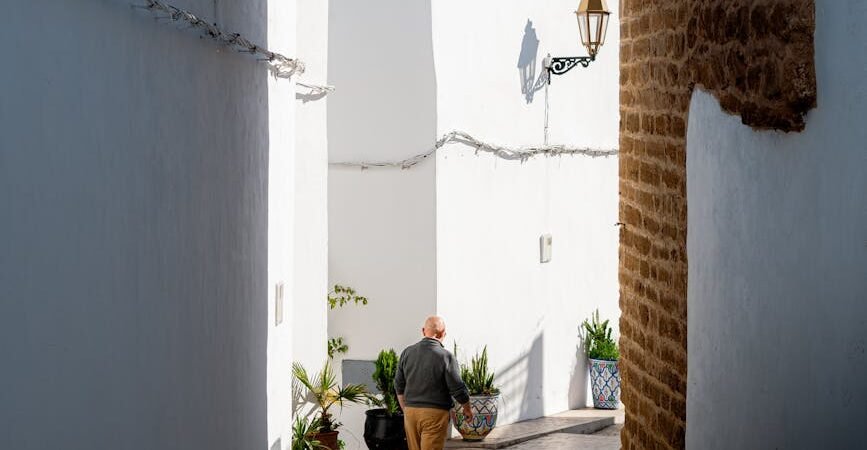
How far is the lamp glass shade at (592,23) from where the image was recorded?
37.6 feet

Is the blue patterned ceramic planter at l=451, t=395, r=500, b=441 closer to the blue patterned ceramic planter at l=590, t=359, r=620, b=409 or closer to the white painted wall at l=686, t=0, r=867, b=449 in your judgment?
the blue patterned ceramic planter at l=590, t=359, r=620, b=409

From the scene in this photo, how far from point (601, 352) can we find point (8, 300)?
11.3 meters

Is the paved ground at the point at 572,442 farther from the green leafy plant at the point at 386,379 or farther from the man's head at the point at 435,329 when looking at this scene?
the man's head at the point at 435,329

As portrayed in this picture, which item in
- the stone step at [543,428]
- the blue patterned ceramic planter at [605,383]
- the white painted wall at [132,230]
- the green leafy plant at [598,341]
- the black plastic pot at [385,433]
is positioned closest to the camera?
the white painted wall at [132,230]

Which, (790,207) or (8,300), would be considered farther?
(790,207)

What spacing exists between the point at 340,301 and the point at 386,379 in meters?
1.26

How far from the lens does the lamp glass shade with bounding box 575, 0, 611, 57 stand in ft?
37.6

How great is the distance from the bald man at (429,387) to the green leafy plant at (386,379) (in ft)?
6.24

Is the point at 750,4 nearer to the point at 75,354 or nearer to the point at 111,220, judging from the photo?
the point at 111,220

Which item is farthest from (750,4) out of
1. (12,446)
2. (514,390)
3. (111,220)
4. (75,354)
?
(514,390)

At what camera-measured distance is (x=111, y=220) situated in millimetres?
4215

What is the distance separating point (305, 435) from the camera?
393 inches

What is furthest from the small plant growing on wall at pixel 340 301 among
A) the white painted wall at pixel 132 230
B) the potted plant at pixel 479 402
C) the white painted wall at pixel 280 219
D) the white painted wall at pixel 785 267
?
the white painted wall at pixel 785 267

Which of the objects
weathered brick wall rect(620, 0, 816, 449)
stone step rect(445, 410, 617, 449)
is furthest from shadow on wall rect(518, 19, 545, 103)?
weathered brick wall rect(620, 0, 816, 449)
